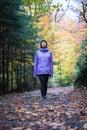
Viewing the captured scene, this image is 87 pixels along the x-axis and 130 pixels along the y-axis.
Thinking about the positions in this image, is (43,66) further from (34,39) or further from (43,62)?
(34,39)

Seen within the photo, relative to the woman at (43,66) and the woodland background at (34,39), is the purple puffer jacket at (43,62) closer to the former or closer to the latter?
the woman at (43,66)

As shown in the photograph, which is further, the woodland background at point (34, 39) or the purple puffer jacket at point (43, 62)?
the woodland background at point (34, 39)

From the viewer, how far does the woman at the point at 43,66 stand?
9.92 m

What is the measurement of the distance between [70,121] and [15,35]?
12890 mm

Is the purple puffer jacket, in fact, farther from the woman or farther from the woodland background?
the woodland background

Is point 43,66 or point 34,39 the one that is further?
point 34,39

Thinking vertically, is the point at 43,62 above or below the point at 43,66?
above

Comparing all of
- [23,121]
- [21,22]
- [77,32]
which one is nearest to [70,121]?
[23,121]

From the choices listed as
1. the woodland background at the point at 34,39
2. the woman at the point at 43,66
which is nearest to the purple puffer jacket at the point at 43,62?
the woman at the point at 43,66

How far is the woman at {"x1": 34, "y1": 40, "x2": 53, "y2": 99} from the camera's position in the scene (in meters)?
9.92

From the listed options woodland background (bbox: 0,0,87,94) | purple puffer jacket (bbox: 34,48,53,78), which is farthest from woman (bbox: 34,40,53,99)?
woodland background (bbox: 0,0,87,94)

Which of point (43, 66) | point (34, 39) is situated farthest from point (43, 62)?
point (34, 39)

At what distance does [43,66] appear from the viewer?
32.8 ft

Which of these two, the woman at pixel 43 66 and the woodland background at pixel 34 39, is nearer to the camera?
the woman at pixel 43 66
